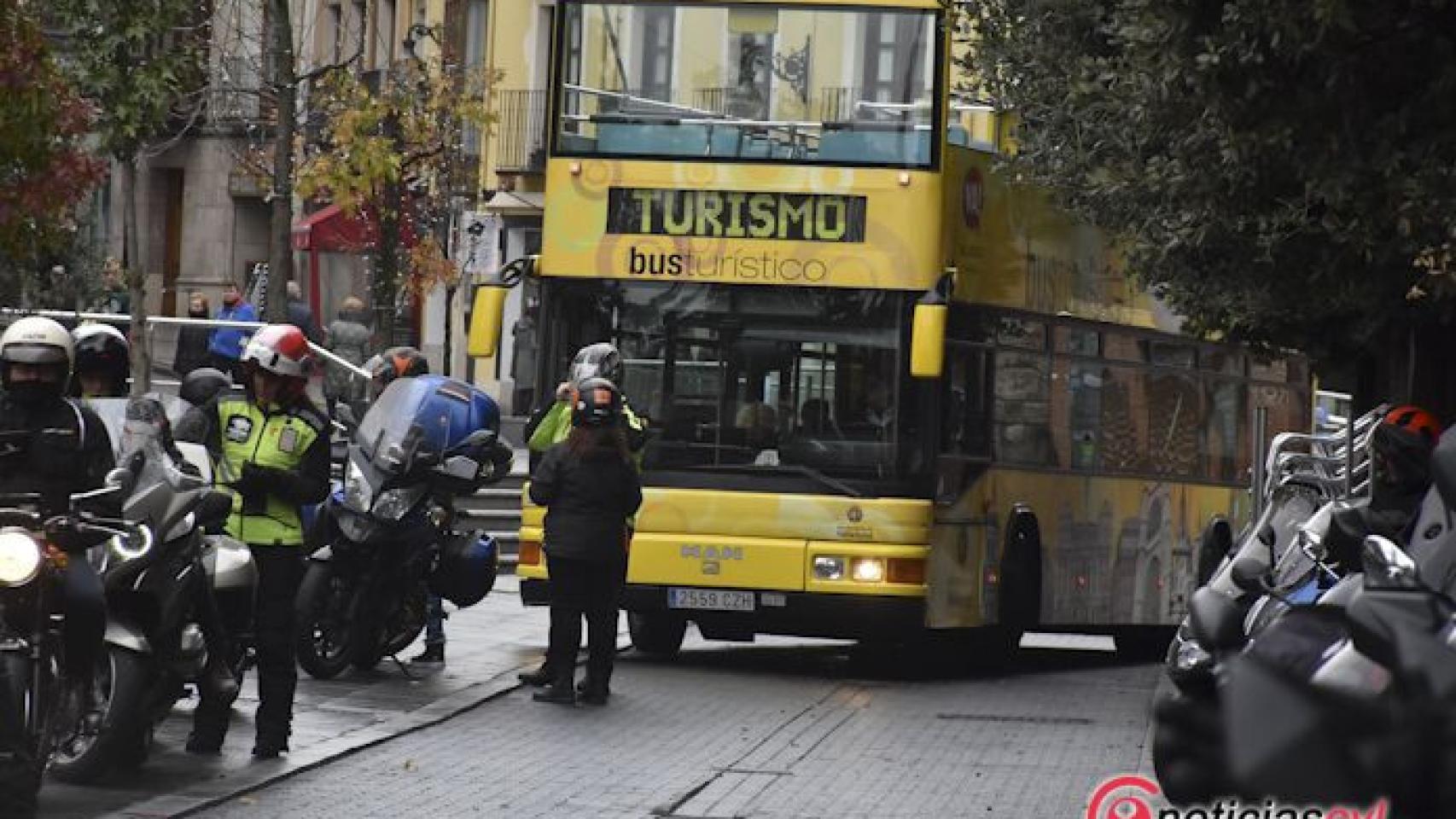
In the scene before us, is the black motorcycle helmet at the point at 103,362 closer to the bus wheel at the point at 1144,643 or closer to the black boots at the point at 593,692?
the black boots at the point at 593,692

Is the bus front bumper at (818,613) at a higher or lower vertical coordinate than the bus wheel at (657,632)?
higher

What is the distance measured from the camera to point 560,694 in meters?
16.4

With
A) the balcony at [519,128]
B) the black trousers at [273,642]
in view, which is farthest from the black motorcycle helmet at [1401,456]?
the balcony at [519,128]

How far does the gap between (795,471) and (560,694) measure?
280cm

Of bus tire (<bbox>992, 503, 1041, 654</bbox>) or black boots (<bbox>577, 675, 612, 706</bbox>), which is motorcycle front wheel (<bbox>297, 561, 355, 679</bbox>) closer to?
black boots (<bbox>577, 675, 612, 706</bbox>)

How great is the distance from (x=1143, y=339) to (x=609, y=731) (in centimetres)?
814

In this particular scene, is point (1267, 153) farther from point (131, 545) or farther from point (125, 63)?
point (125, 63)

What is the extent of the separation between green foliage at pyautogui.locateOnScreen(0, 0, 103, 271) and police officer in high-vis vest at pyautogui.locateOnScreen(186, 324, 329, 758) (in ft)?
10.4

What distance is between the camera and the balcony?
162ft

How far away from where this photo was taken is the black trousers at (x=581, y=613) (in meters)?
16.3

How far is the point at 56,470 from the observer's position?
1105cm

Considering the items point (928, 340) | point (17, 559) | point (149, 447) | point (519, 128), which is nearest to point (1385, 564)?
point (17, 559)

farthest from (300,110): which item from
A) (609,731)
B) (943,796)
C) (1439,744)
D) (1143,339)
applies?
(1439,744)

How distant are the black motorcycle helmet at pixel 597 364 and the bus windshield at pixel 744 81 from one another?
1.90m
